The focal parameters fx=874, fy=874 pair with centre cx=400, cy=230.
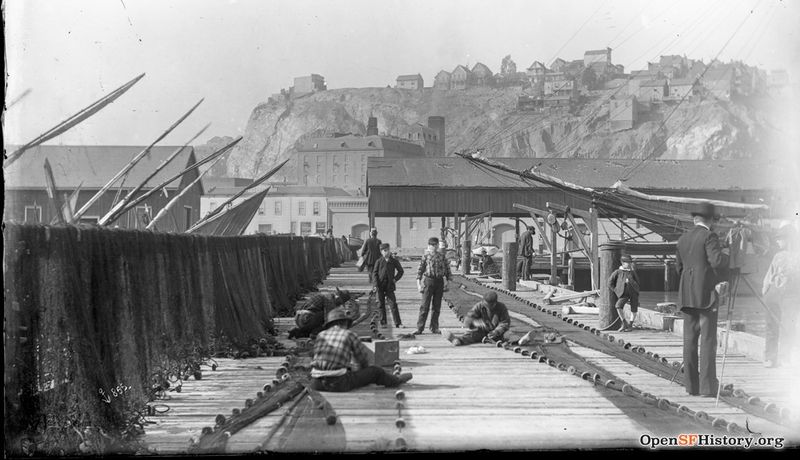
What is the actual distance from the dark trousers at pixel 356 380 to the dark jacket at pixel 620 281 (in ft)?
22.5

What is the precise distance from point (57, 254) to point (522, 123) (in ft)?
623

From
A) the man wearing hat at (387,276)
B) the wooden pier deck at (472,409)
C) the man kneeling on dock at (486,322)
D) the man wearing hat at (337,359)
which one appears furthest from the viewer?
the man wearing hat at (387,276)

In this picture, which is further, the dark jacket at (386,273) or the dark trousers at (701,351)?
the dark jacket at (386,273)

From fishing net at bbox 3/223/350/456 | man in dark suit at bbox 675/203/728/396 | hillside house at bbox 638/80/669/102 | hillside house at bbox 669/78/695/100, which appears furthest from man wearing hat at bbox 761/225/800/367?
hillside house at bbox 669/78/695/100

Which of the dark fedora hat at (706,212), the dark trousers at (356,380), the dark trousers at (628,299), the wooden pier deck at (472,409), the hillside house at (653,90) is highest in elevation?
the hillside house at (653,90)

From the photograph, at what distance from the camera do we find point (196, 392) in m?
9.65

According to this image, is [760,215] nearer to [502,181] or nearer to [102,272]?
[102,272]

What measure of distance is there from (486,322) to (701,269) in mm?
5321

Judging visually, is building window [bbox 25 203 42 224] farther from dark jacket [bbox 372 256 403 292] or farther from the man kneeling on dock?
the man kneeling on dock

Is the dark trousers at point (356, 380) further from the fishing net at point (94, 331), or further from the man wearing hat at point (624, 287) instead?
the man wearing hat at point (624, 287)

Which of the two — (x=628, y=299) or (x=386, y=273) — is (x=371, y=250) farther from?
(x=628, y=299)

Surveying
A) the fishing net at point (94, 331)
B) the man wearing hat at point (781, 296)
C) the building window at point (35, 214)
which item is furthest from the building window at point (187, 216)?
the man wearing hat at point (781, 296)

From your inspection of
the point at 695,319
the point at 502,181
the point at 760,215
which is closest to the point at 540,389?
the point at 695,319

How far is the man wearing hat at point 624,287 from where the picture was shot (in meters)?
15.5
